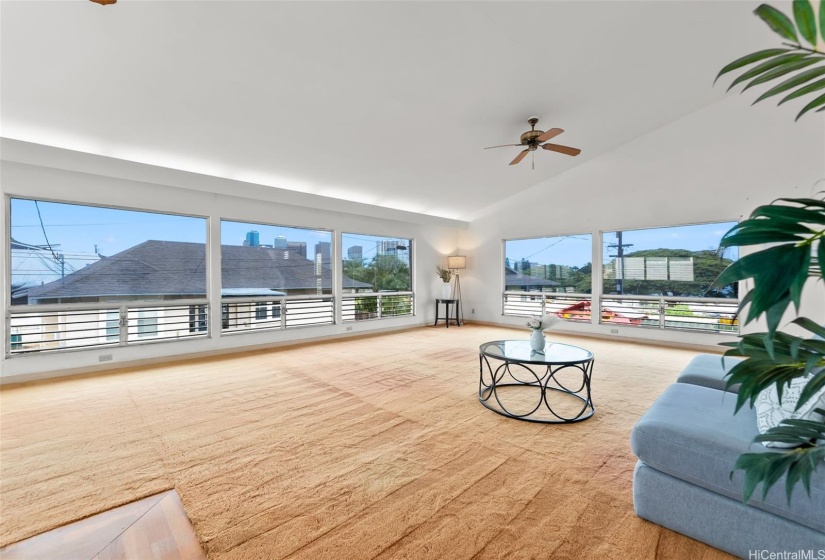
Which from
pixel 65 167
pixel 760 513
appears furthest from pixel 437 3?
pixel 65 167

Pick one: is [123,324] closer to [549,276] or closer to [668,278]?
[549,276]

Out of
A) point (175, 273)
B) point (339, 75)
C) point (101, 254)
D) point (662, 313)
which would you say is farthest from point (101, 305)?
point (662, 313)

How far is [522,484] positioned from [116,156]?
207 inches

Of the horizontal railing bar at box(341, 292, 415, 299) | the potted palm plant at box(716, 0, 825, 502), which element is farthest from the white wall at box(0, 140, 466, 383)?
the potted palm plant at box(716, 0, 825, 502)

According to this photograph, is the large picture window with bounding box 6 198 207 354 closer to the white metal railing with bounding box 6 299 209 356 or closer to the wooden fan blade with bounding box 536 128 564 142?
the white metal railing with bounding box 6 299 209 356

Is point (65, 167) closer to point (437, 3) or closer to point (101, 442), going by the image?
point (101, 442)

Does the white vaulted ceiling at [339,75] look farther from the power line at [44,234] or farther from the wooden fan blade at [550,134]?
the power line at [44,234]

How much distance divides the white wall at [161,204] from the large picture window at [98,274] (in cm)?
13

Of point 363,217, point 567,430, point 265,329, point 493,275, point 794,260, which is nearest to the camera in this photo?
point 794,260

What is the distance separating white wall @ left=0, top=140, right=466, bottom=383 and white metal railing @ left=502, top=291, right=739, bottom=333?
300cm

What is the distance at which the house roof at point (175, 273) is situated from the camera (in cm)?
436

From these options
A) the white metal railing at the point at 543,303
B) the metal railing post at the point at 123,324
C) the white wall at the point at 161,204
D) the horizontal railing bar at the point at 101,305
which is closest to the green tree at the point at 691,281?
the white metal railing at the point at 543,303

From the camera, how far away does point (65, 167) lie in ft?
13.0

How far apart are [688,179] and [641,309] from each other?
217 cm
